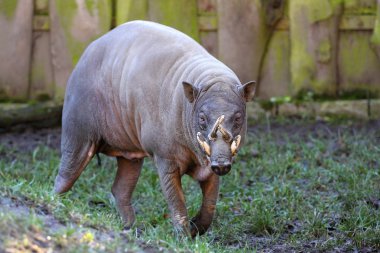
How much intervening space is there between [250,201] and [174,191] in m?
1.62

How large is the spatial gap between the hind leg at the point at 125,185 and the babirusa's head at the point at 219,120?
1536mm

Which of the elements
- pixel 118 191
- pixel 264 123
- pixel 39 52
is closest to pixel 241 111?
pixel 118 191

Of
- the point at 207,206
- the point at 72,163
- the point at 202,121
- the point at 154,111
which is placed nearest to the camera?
the point at 202,121

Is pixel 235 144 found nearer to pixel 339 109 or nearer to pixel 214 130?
pixel 214 130

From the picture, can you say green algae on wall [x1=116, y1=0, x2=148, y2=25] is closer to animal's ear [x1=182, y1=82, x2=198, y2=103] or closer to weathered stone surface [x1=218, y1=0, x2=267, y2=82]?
weathered stone surface [x1=218, y1=0, x2=267, y2=82]

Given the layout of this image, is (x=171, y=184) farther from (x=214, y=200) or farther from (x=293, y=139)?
(x=293, y=139)

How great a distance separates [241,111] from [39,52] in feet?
16.9

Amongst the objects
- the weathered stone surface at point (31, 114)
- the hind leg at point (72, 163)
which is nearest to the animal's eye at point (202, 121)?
the hind leg at point (72, 163)

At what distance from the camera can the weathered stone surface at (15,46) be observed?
10.5 meters

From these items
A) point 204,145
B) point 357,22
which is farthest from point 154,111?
point 357,22

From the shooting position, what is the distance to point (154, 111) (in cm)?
643

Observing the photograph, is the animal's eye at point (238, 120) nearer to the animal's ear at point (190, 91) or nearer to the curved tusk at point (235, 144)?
the curved tusk at point (235, 144)

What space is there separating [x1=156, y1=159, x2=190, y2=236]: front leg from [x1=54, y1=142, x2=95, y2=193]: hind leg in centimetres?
89

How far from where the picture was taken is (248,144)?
9594 millimetres
